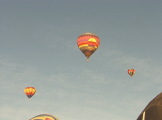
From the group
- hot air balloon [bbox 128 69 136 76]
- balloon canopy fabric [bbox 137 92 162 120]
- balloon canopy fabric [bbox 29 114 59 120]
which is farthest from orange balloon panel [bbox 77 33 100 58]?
balloon canopy fabric [bbox 137 92 162 120]

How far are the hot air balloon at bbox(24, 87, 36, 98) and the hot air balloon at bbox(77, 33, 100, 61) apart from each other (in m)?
18.7

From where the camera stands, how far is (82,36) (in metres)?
Result: 39.7

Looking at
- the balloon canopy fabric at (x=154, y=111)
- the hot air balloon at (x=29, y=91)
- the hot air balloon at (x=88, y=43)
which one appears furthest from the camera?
the hot air balloon at (x=29, y=91)

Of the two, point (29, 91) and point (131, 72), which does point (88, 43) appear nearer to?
point (29, 91)

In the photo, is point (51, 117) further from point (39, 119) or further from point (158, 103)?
point (158, 103)

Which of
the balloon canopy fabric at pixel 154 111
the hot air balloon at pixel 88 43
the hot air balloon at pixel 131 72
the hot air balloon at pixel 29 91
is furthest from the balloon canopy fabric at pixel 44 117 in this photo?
the balloon canopy fabric at pixel 154 111

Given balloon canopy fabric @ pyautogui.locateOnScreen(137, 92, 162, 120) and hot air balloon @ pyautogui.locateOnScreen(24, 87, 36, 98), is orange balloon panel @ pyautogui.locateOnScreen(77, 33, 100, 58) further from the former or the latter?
balloon canopy fabric @ pyautogui.locateOnScreen(137, 92, 162, 120)

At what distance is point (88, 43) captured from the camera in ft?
128

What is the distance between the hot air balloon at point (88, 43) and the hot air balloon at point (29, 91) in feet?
61.4

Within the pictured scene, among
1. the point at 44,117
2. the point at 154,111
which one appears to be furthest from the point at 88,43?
the point at 154,111

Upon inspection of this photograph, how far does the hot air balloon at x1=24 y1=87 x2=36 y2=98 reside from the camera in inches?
2153

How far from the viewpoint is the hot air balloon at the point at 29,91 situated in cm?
5468

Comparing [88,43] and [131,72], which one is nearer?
[88,43]

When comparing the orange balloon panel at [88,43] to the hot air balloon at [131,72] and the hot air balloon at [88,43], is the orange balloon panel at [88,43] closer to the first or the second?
the hot air balloon at [88,43]
